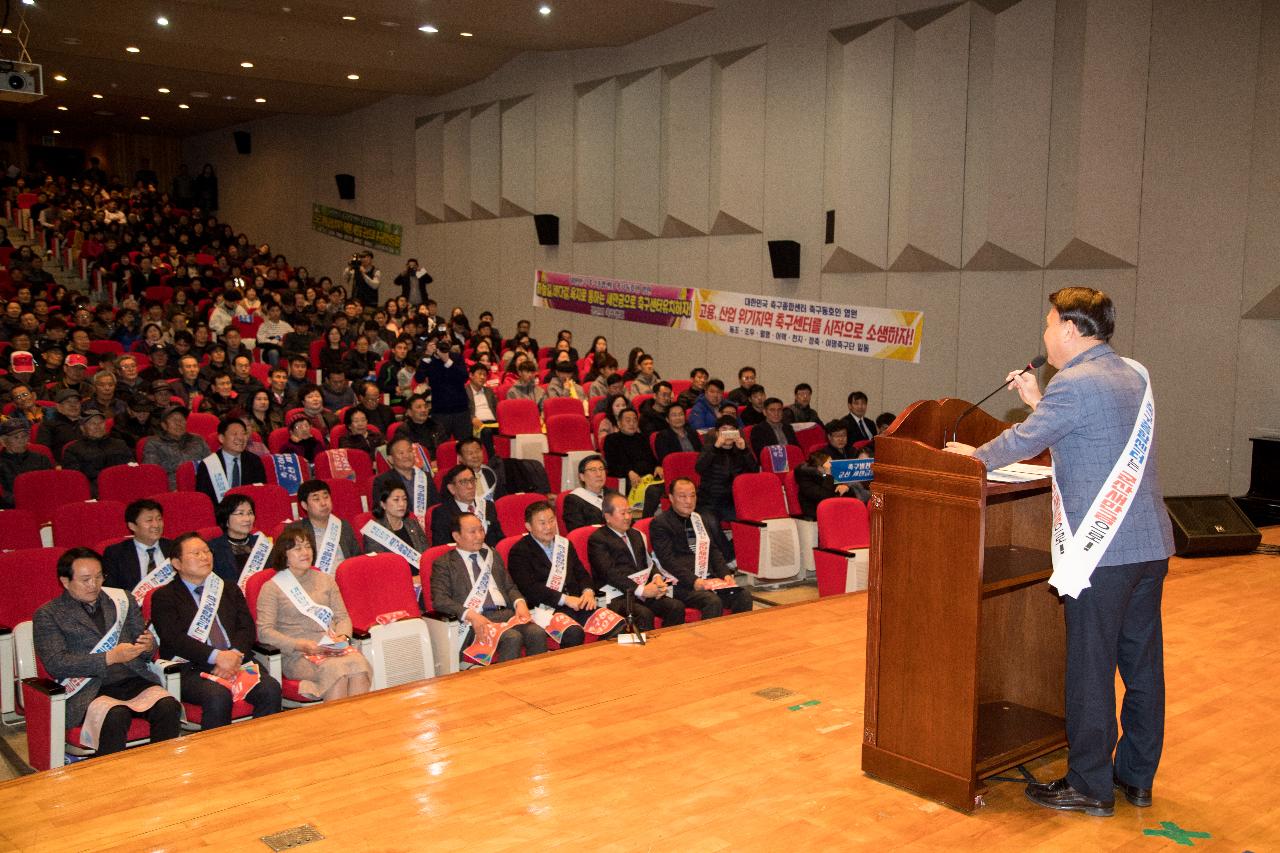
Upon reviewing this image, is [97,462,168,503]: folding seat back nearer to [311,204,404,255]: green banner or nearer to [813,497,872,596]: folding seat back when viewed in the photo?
[813,497,872,596]: folding seat back

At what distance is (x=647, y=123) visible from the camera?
12.4 m

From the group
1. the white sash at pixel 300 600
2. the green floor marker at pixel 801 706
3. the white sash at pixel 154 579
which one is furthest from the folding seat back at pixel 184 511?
the green floor marker at pixel 801 706

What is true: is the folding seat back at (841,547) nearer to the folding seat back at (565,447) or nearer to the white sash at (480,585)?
the white sash at (480,585)

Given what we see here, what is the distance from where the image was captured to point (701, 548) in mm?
5664

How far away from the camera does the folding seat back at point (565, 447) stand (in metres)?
8.52

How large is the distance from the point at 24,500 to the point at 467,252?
10.3 m

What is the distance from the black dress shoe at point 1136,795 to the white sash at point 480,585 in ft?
9.51

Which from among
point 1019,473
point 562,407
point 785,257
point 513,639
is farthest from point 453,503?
point 785,257

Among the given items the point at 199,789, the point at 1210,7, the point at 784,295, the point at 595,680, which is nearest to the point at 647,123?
the point at 784,295

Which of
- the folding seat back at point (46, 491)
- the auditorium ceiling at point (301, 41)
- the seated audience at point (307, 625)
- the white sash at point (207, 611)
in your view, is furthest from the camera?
the auditorium ceiling at point (301, 41)

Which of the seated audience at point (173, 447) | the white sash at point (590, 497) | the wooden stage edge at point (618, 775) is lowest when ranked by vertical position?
the wooden stage edge at point (618, 775)

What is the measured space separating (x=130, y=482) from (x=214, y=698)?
9.44 feet

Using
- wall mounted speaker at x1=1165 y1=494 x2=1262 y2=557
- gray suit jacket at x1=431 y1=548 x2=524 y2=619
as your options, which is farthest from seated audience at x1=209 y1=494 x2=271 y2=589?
wall mounted speaker at x1=1165 y1=494 x2=1262 y2=557

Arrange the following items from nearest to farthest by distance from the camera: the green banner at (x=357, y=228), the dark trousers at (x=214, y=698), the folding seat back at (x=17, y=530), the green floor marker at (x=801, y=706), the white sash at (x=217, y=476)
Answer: the green floor marker at (x=801, y=706)
the dark trousers at (x=214, y=698)
the folding seat back at (x=17, y=530)
the white sash at (x=217, y=476)
the green banner at (x=357, y=228)
